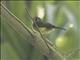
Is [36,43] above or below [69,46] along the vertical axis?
above

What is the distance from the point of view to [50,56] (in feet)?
3.42

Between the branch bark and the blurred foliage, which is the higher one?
the branch bark

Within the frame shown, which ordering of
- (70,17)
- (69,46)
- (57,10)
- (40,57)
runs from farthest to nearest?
(57,10) → (70,17) → (69,46) → (40,57)

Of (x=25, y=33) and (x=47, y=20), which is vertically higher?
(x=25, y=33)

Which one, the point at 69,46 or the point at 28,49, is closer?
the point at 69,46

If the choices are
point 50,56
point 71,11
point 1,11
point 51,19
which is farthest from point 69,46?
point 1,11

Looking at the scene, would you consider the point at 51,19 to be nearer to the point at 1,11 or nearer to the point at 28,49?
the point at 28,49

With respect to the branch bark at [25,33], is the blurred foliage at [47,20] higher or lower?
lower

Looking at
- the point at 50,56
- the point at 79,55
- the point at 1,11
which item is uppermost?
the point at 1,11

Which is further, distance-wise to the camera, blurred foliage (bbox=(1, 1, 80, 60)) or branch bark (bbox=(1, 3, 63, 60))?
blurred foliage (bbox=(1, 1, 80, 60))

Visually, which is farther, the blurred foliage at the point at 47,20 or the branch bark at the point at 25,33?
the blurred foliage at the point at 47,20

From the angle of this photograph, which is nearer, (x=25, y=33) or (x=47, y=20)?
(x=25, y=33)

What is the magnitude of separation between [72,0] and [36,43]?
1.34 metres

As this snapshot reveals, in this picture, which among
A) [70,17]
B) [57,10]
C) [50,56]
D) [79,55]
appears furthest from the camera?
[57,10]
